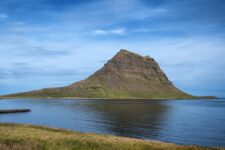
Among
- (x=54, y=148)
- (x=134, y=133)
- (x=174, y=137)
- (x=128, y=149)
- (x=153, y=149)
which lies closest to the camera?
(x=54, y=148)

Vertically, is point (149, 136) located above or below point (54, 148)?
below

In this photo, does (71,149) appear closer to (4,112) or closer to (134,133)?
(134,133)

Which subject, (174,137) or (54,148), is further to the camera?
(174,137)

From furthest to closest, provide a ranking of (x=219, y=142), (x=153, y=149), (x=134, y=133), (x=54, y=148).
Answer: (x=134, y=133) < (x=219, y=142) < (x=153, y=149) < (x=54, y=148)

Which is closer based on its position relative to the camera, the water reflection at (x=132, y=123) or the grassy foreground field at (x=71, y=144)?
the grassy foreground field at (x=71, y=144)

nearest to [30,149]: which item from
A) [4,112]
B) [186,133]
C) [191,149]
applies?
[191,149]

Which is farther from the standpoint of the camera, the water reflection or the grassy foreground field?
the water reflection

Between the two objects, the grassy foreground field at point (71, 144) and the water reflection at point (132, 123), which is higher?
the grassy foreground field at point (71, 144)

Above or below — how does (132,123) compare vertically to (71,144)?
below

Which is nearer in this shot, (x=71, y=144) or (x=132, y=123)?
(x=71, y=144)

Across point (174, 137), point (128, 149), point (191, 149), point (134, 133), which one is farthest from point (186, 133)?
point (128, 149)

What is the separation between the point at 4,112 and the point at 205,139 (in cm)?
10369

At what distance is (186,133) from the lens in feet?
226

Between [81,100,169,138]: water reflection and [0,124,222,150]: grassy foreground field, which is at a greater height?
[0,124,222,150]: grassy foreground field
